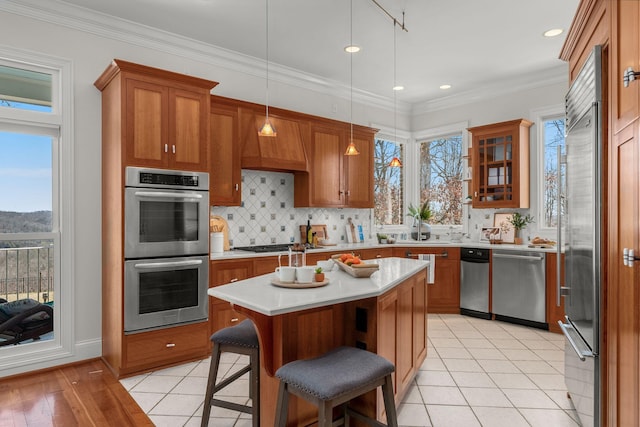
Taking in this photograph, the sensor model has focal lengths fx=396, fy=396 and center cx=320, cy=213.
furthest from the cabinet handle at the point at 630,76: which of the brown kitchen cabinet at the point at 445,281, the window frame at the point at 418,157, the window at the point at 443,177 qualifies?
the window at the point at 443,177

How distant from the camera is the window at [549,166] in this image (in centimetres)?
514

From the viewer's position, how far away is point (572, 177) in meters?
2.56

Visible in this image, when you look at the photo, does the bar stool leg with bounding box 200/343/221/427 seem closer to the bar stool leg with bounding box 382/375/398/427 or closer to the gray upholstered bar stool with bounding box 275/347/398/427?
the gray upholstered bar stool with bounding box 275/347/398/427

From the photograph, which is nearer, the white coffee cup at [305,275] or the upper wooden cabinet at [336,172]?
the white coffee cup at [305,275]

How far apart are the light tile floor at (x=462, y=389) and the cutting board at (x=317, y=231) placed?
1.91m

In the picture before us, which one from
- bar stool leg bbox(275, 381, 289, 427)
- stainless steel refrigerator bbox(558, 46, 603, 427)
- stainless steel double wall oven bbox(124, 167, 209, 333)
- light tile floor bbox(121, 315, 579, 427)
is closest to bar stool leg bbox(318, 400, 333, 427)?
bar stool leg bbox(275, 381, 289, 427)

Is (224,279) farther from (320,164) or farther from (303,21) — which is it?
(303,21)

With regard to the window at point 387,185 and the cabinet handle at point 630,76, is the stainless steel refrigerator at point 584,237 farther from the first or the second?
the window at point 387,185

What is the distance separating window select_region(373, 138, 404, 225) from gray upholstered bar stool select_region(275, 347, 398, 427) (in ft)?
14.7

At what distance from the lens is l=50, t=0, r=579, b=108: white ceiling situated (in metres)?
3.50

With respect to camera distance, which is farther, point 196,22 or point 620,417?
point 196,22

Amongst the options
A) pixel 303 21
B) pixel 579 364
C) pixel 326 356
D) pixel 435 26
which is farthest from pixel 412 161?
pixel 326 356

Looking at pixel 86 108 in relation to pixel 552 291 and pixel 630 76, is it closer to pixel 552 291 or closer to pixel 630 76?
pixel 630 76

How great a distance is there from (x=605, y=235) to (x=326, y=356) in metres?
1.52
